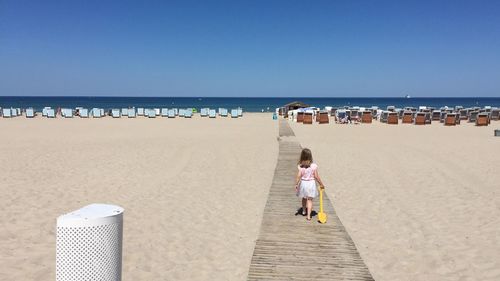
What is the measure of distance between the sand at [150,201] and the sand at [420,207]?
5.04ft

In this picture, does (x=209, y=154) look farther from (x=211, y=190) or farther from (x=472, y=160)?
(x=472, y=160)

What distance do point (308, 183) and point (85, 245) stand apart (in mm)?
4259

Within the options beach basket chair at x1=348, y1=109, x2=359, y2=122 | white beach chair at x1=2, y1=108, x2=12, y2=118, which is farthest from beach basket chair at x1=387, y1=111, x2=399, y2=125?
white beach chair at x1=2, y1=108, x2=12, y2=118

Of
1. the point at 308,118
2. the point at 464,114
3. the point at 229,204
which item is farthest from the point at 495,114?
the point at 229,204

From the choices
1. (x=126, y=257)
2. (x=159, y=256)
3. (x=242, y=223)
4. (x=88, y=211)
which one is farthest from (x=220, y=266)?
(x=88, y=211)

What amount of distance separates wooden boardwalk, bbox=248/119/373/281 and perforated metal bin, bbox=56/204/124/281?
77.3 inches

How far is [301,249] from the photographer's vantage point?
15.7 feet

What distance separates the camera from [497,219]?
6.38m

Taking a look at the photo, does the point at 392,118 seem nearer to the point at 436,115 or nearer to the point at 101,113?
the point at 436,115

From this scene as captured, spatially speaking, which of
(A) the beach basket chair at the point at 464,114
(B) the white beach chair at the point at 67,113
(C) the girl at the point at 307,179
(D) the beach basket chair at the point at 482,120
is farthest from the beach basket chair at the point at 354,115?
(B) the white beach chair at the point at 67,113

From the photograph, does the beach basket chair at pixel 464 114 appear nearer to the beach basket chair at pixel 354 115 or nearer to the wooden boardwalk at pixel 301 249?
the beach basket chair at pixel 354 115

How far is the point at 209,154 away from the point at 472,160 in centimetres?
795

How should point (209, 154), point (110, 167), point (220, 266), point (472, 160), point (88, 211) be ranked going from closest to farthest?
point (88, 211)
point (220, 266)
point (110, 167)
point (472, 160)
point (209, 154)

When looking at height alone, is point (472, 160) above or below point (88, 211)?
below
